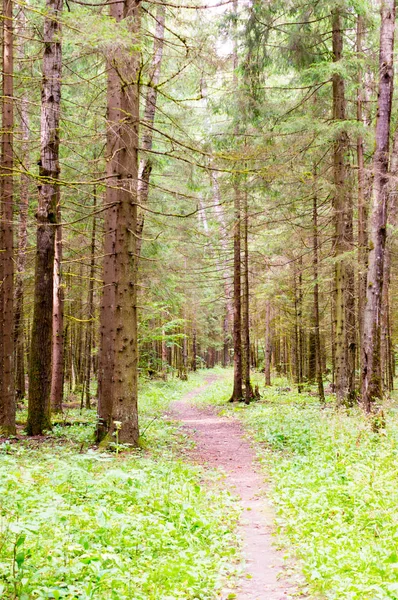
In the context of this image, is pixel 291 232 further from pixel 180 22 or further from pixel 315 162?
pixel 180 22

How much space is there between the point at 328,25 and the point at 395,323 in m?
19.6

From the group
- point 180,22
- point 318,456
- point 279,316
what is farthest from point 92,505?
point 279,316

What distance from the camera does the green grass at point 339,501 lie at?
423 centimetres

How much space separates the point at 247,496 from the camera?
7.45m

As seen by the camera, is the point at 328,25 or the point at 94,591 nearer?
the point at 94,591

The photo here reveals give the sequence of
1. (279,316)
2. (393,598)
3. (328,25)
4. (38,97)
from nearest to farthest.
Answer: (393,598) → (38,97) → (328,25) → (279,316)

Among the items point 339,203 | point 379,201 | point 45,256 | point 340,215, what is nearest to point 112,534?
point 45,256

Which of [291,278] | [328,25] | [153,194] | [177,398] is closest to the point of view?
[328,25]

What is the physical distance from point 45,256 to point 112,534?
6953mm

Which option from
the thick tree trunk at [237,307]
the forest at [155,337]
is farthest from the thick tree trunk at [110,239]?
the thick tree trunk at [237,307]

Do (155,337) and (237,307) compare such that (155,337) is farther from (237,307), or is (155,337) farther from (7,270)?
(7,270)

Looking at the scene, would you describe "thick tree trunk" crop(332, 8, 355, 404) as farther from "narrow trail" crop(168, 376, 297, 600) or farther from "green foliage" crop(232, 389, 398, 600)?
"narrow trail" crop(168, 376, 297, 600)

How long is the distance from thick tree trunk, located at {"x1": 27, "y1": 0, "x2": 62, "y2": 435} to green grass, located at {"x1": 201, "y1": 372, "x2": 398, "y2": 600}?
15.7 feet

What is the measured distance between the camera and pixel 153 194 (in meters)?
16.8
